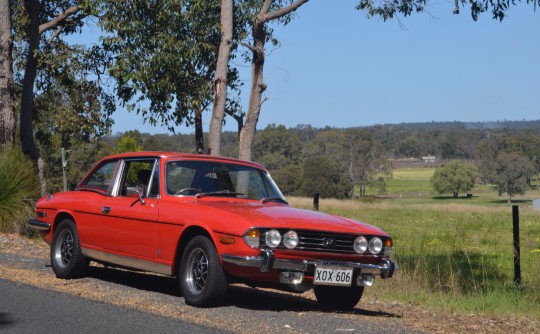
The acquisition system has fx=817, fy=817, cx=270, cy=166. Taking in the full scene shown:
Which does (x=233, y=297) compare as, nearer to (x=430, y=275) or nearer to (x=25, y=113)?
(x=430, y=275)

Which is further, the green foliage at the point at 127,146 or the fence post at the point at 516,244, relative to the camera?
the green foliage at the point at 127,146

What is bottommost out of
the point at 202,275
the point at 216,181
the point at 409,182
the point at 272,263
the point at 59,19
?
the point at 202,275

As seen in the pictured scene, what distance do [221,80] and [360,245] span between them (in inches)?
410

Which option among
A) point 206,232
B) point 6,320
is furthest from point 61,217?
point 6,320

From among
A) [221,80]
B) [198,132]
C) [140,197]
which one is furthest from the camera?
[198,132]

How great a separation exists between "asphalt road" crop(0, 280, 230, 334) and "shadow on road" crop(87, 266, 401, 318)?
1.12 metres

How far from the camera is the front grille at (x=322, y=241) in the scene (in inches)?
300

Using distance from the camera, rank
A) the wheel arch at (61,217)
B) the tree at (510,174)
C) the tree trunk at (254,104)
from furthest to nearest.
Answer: the tree at (510,174), the tree trunk at (254,104), the wheel arch at (61,217)

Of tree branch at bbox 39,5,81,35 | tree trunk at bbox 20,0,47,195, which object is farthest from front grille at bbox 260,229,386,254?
tree branch at bbox 39,5,81,35

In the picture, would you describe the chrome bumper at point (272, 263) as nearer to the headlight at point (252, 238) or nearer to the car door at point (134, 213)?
the headlight at point (252, 238)

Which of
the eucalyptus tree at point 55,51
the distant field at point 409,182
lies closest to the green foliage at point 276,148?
the distant field at point 409,182

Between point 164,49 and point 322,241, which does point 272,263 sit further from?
point 164,49

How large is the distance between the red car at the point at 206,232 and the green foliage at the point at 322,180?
80249 mm

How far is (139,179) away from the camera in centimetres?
922
